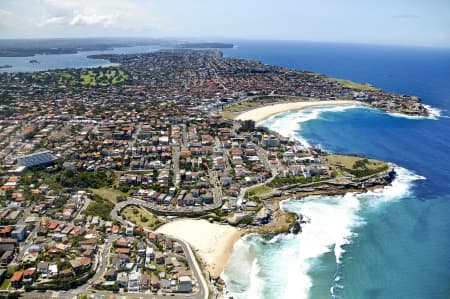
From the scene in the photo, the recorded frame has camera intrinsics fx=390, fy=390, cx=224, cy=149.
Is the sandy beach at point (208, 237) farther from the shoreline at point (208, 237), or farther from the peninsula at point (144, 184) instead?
the peninsula at point (144, 184)

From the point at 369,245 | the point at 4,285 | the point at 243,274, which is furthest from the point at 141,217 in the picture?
the point at 369,245

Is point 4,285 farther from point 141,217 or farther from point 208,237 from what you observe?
point 208,237

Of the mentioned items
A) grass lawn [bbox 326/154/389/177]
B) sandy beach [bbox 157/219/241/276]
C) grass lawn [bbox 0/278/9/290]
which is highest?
grass lawn [bbox 326/154/389/177]

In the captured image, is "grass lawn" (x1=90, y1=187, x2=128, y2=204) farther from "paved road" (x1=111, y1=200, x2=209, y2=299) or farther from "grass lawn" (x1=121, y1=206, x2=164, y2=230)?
"grass lawn" (x1=121, y1=206, x2=164, y2=230)

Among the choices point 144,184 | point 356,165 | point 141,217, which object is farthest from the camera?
point 356,165

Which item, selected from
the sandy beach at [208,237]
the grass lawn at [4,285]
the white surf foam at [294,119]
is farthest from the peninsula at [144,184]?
the white surf foam at [294,119]

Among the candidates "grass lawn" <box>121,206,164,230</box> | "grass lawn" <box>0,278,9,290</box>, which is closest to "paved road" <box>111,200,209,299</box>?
"grass lawn" <box>121,206,164,230</box>
